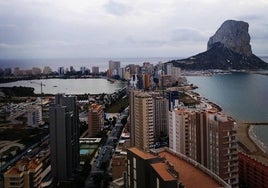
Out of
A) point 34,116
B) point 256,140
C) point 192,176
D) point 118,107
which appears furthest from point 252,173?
point 118,107

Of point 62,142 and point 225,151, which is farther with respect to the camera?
point 62,142

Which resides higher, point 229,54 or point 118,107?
point 229,54

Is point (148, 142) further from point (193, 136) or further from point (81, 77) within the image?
point (81, 77)

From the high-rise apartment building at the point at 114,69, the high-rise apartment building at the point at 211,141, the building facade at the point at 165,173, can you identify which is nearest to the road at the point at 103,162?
the high-rise apartment building at the point at 211,141

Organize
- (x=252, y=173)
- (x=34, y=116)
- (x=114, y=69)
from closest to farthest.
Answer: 1. (x=252, y=173)
2. (x=34, y=116)
3. (x=114, y=69)

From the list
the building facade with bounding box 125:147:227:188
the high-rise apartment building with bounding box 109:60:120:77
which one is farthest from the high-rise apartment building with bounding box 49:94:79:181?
the high-rise apartment building with bounding box 109:60:120:77

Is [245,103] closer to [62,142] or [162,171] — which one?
[62,142]
